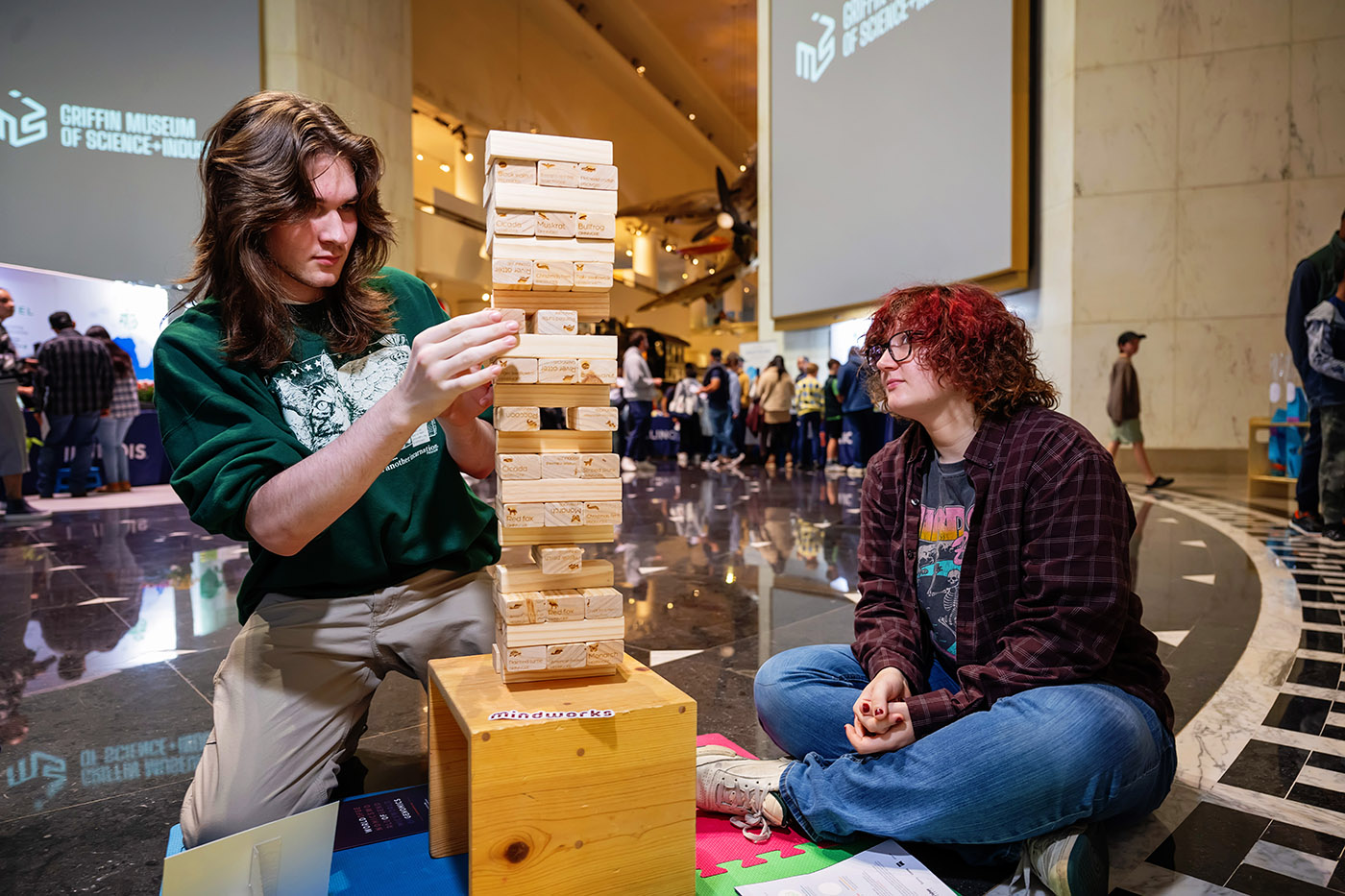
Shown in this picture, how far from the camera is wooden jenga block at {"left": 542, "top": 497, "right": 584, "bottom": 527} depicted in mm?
1320

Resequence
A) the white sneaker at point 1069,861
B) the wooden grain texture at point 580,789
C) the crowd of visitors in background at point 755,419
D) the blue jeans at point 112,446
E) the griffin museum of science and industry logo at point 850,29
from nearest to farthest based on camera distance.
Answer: the wooden grain texture at point 580,789
the white sneaker at point 1069,861
the blue jeans at point 112,446
the crowd of visitors in background at point 755,419
the griffin museum of science and industry logo at point 850,29

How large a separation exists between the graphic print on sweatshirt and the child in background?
9048 millimetres

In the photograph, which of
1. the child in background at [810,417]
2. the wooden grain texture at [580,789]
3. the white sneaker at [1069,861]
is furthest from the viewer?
the child in background at [810,417]

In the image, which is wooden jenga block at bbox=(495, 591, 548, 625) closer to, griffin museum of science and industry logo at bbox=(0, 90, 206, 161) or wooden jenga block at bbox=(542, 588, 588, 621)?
wooden jenga block at bbox=(542, 588, 588, 621)

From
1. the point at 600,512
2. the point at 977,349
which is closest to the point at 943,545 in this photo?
the point at 977,349

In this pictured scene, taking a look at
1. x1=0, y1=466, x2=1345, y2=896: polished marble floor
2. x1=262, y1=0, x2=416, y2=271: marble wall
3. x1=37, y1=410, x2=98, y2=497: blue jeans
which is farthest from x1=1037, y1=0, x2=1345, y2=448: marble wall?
x1=37, y1=410, x2=98, y2=497: blue jeans

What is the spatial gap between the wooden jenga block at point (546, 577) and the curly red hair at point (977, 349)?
70 cm

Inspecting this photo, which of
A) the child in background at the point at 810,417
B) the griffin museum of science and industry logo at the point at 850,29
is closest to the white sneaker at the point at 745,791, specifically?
the child in background at the point at 810,417

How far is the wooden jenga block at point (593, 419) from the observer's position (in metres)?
1.35

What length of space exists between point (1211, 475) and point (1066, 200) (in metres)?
3.15

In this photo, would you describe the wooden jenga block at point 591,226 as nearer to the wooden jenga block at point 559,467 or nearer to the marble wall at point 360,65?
the wooden jenga block at point 559,467

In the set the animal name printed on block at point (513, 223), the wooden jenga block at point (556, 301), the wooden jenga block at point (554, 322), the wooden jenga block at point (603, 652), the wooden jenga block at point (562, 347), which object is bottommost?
the wooden jenga block at point (603, 652)

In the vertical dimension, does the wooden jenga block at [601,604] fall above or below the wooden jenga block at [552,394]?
below

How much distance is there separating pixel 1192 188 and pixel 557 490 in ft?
30.5
